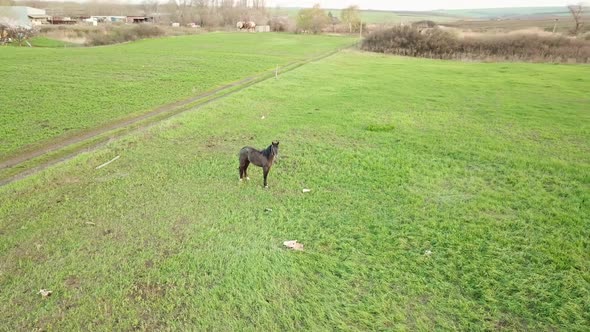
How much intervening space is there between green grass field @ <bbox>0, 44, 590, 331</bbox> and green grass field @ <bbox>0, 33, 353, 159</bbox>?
3.51 m

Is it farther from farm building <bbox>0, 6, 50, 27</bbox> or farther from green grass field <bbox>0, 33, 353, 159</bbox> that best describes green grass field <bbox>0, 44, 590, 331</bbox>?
farm building <bbox>0, 6, 50, 27</bbox>

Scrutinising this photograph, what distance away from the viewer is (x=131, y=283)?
455 cm

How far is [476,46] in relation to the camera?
40.4 m

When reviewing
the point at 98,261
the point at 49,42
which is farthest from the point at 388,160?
the point at 49,42

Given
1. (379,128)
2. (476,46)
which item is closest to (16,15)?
(476,46)

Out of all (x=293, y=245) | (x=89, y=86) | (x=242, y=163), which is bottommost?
(x=293, y=245)

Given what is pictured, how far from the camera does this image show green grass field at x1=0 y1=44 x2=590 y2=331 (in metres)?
4.18

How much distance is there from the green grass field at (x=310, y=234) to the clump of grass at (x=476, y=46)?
31.9m

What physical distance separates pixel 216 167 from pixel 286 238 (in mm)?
3396

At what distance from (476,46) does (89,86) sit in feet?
131

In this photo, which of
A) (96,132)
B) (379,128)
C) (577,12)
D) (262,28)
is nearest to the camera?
(96,132)

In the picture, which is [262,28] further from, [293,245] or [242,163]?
[293,245]

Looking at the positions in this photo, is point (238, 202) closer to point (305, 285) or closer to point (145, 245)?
point (145, 245)

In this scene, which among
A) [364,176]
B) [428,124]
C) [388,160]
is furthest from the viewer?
[428,124]
